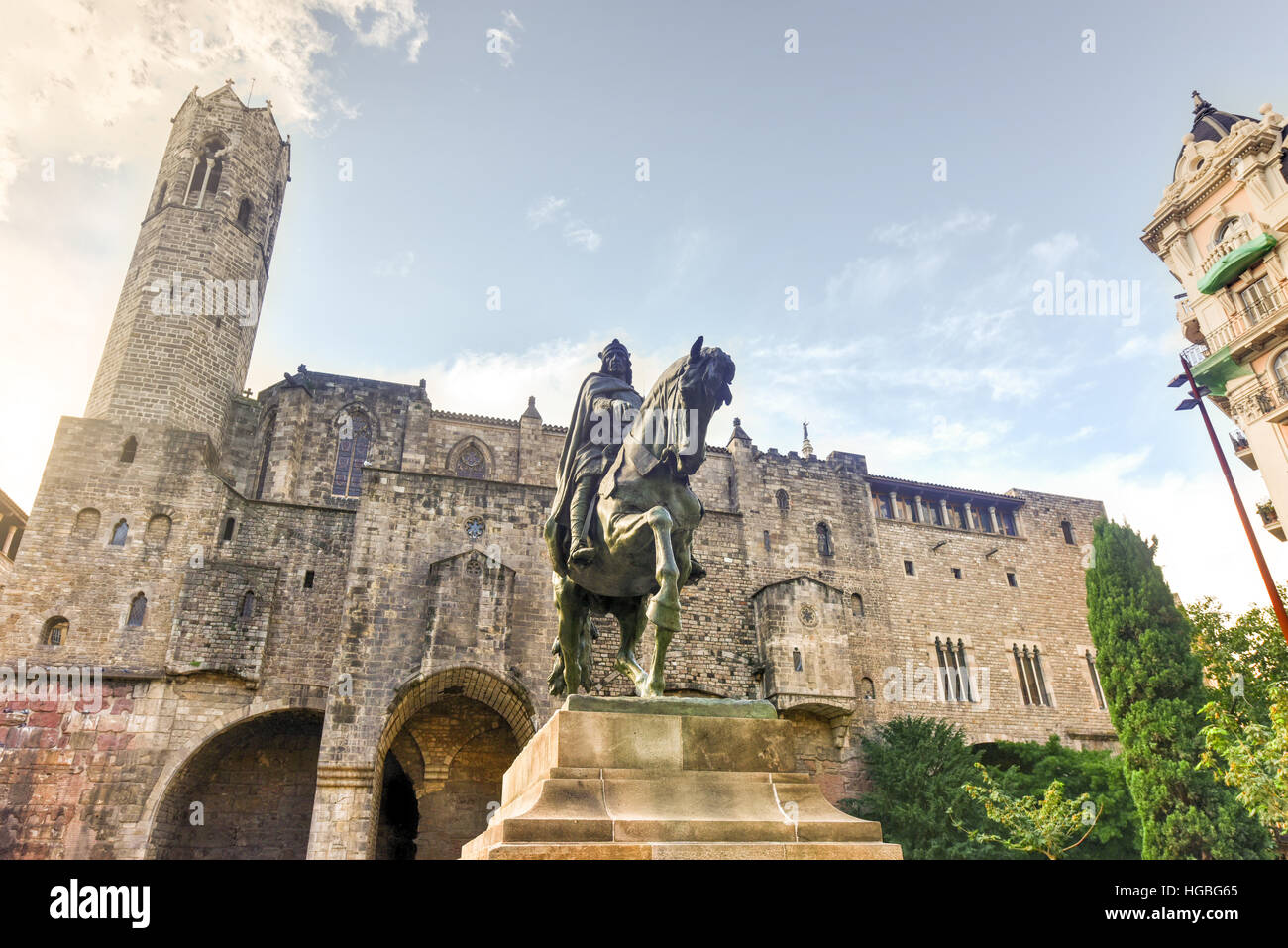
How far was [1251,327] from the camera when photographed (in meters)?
21.8

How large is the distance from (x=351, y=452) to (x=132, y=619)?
1010 centimetres

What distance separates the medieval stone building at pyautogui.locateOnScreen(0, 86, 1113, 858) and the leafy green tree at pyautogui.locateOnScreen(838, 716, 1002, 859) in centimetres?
163

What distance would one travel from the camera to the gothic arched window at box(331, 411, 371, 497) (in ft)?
92.7

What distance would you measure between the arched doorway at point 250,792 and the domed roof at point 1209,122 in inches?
1281

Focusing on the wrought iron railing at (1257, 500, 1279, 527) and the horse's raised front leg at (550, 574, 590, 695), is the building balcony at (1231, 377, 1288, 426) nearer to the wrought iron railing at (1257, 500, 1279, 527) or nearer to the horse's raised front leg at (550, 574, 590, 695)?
the wrought iron railing at (1257, 500, 1279, 527)

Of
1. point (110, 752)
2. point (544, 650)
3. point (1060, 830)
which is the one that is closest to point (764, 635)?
point (544, 650)

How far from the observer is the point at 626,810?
446 centimetres

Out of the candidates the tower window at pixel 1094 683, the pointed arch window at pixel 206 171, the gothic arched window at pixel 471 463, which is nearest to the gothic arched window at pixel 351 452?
the gothic arched window at pixel 471 463

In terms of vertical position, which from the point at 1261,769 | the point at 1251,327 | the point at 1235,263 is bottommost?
the point at 1261,769

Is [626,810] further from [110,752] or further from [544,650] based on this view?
[110,752]

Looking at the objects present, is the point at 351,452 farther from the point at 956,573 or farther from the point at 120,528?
the point at 956,573

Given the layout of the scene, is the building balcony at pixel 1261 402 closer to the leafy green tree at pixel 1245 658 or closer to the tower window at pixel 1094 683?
the leafy green tree at pixel 1245 658

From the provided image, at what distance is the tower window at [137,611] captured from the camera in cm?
2031

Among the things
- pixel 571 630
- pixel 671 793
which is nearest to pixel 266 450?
pixel 571 630
